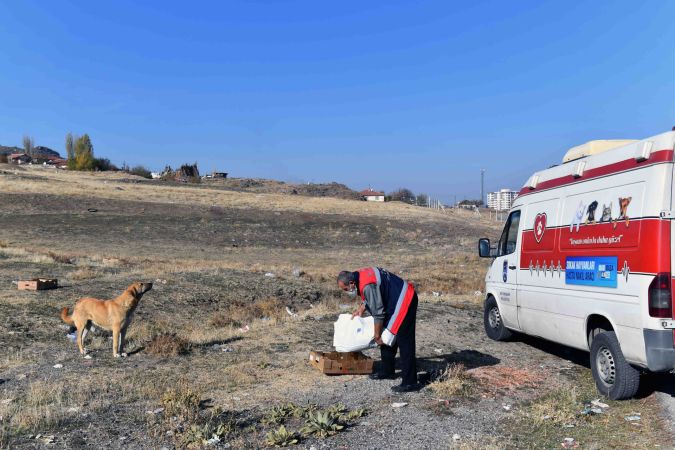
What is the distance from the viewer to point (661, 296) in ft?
18.8

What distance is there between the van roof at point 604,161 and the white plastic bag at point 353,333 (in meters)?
3.28

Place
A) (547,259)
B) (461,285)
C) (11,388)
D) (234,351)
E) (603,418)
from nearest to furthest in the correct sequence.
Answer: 1. (603,418)
2. (11,388)
3. (547,259)
4. (234,351)
5. (461,285)

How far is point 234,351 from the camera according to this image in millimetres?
9367

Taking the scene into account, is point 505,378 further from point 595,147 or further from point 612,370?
point 595,147

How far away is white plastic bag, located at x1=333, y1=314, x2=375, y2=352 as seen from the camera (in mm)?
7613

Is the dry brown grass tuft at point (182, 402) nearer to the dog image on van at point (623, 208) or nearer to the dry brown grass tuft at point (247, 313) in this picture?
the dog image on van at point (623, 208)

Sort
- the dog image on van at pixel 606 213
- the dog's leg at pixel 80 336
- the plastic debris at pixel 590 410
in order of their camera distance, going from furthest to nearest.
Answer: the dog's leg at pixel 80 336, the dog image on van at pixel 606 213, the plastic debris at pixel 590 410

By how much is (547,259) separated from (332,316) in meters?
5.30

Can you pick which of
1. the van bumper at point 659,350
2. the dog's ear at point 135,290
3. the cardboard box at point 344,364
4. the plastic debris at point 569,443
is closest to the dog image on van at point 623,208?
the van bumper at point 659,350

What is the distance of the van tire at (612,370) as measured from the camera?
6.46 metres

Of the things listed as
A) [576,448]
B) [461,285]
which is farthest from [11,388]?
[461,285]

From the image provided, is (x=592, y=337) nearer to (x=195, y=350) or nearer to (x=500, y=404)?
(x=500, y=404)

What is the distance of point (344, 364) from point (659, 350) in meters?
3.67

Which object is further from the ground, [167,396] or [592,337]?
[592,337]
